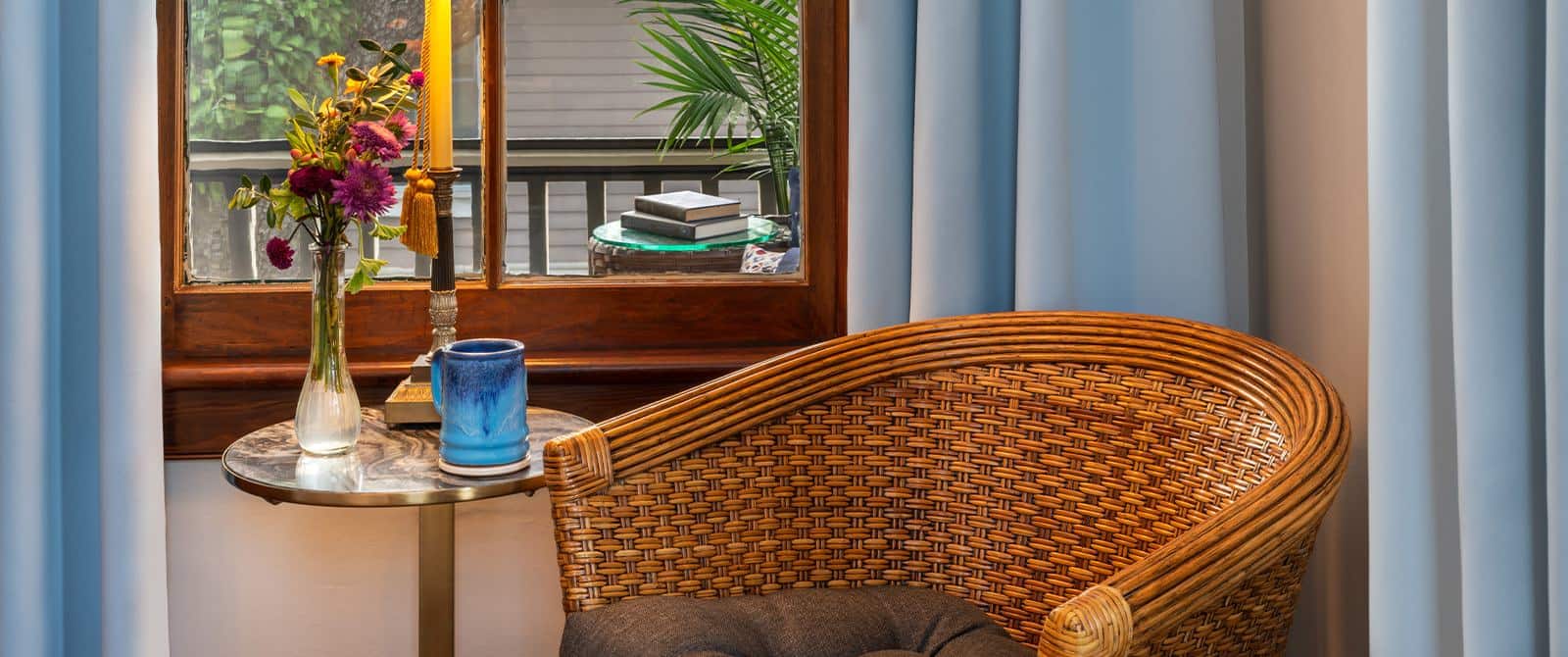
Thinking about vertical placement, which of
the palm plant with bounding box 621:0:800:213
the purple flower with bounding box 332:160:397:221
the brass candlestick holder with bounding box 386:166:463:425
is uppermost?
the palm plant with bounding box 621:0:800:213

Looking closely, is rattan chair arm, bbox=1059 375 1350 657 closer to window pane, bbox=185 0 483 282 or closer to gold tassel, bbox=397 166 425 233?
gold tassel, bbox=397 166 425 233

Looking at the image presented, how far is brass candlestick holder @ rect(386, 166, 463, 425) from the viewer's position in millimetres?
1593

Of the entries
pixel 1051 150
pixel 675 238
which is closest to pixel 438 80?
pixel 675 238

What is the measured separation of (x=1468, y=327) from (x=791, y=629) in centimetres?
69

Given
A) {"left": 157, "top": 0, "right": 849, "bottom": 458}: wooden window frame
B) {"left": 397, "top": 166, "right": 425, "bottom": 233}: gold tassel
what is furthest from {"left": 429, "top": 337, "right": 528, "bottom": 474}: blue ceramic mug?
{"left": 157, "top": 0, "right": 849, "bottom": 458}: wooden window frame

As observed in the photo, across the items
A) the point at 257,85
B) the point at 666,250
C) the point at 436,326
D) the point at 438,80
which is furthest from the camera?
the point at 666,250

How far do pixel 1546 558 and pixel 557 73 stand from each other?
55.5 inches

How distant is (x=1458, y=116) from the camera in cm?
83

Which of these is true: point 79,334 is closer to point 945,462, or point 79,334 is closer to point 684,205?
point 684,205

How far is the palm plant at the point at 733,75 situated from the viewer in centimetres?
192

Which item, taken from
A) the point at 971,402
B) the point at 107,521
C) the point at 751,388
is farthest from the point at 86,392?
the point at 971,402

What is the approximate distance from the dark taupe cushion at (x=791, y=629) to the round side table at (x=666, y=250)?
670mm

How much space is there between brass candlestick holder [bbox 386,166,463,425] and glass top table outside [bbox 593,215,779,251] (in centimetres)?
34

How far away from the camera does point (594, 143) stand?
1901 mm
